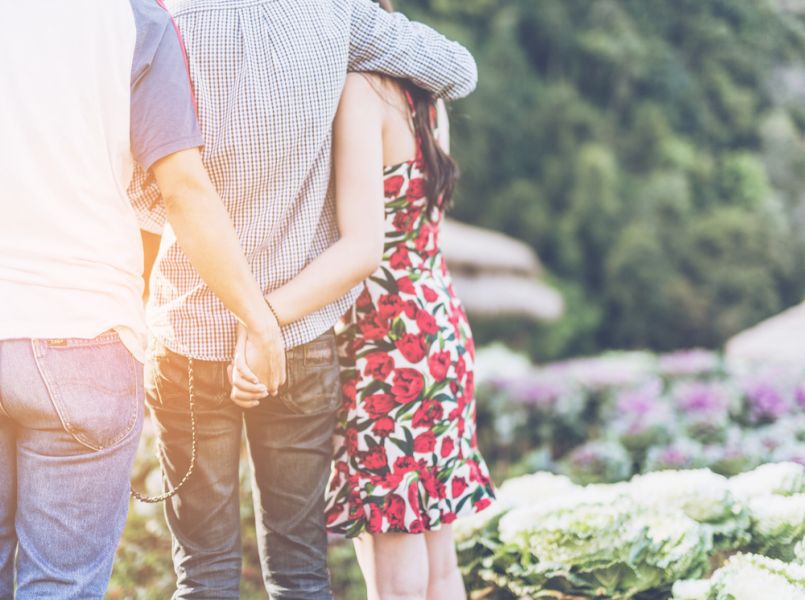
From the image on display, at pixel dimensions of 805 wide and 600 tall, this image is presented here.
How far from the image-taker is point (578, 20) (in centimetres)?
2167

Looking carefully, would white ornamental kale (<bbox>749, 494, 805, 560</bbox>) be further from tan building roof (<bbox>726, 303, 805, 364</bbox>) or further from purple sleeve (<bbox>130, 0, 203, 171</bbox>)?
tan building roof (<bbox>726, 303, 805, 364</bbox>)

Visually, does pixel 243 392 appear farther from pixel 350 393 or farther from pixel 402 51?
pixel 402 51

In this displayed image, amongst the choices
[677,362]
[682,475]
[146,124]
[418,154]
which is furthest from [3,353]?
[677,362]

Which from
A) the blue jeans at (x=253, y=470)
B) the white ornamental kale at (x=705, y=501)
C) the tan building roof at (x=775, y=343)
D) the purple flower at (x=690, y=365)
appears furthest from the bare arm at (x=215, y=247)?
the tan building roof at (x=775, y=343)

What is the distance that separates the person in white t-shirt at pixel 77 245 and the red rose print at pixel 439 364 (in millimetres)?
703

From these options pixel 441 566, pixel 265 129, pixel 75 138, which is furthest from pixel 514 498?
pixel 75 138

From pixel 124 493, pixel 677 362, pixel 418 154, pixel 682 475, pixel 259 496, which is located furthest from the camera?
pixel 677 362

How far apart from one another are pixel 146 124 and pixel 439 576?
1.34 m

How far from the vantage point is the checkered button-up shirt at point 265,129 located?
1.75m

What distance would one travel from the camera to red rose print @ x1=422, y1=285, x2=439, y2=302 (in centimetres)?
216

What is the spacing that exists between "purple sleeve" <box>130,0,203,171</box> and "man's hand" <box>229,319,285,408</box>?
39 centimetres

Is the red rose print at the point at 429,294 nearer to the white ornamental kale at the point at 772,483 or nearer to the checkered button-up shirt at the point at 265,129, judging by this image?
the checkered button-up shirt at the point at 265,129

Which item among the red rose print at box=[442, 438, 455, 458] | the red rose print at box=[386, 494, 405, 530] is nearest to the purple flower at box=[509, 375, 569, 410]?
the red rose print at box=[442, 438, 455, 458]

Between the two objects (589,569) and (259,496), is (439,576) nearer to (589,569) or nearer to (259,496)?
(589,569)
